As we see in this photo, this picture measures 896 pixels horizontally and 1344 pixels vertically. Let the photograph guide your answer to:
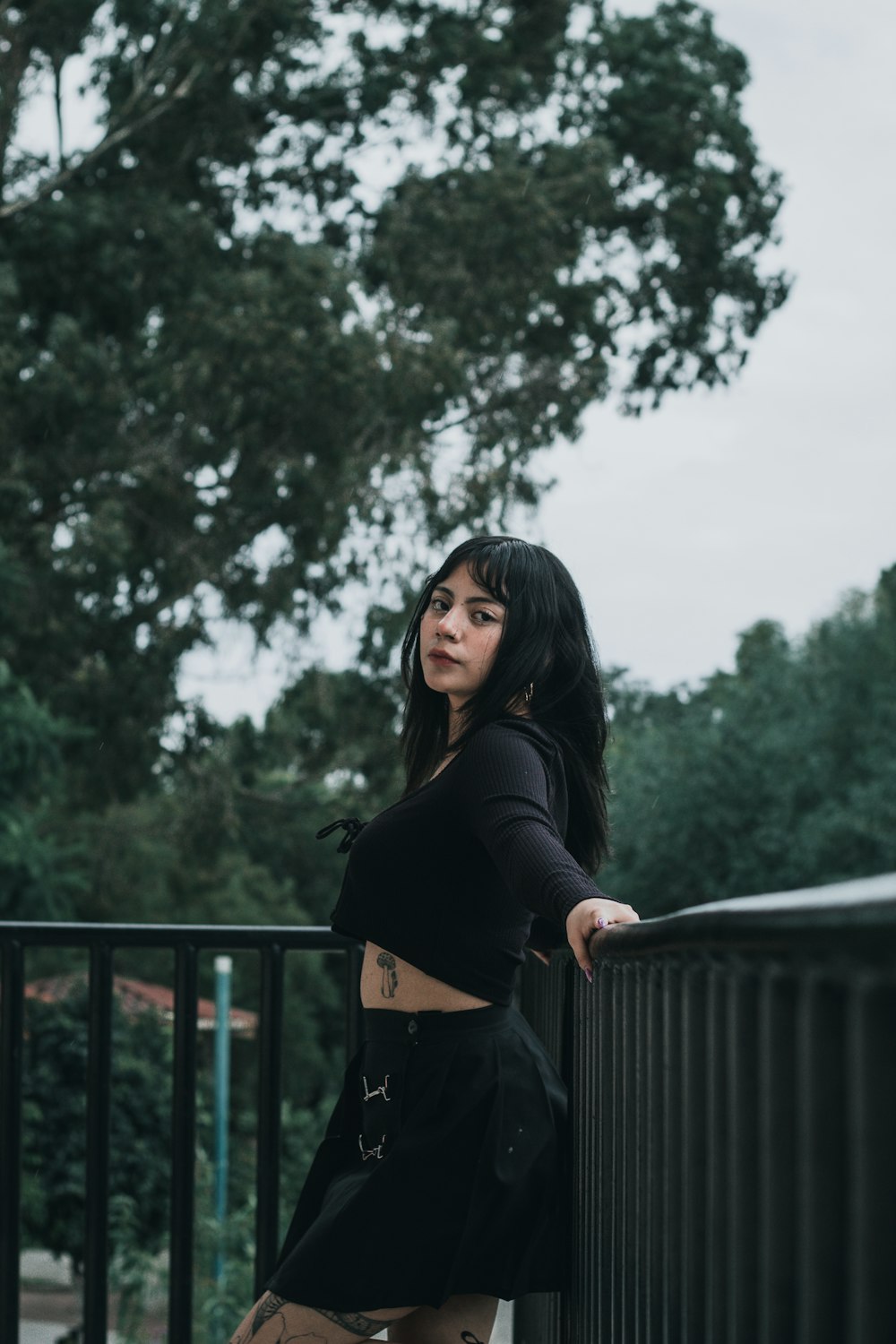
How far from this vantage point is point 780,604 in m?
33.0

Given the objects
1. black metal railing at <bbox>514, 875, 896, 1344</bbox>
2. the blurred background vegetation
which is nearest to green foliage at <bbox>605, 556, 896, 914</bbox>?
the blurred background vegetation

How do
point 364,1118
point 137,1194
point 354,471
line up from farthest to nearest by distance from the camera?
point 137,1194
point 354,471
point 364,1118

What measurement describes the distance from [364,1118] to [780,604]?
105ft

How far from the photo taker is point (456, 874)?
1.83 m

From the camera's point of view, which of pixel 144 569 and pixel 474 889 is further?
pixel 144 569

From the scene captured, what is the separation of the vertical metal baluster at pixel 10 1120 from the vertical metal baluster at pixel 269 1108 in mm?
420

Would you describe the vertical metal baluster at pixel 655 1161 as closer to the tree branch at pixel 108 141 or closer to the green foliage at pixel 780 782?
the tree branch at pixel 108 141

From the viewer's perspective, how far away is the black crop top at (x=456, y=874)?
177cm

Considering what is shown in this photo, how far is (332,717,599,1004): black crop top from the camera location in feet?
5.80

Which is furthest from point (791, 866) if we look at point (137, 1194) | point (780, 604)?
point (137, 1194)

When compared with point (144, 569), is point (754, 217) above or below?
above

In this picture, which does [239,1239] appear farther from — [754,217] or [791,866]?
[791,866]

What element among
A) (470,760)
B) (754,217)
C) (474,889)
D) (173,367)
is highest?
(754,217)

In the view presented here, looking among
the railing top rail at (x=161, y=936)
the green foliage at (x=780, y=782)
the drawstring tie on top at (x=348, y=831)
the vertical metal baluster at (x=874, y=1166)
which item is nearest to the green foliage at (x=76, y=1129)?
the railing top rail at (x=161, y=936)
